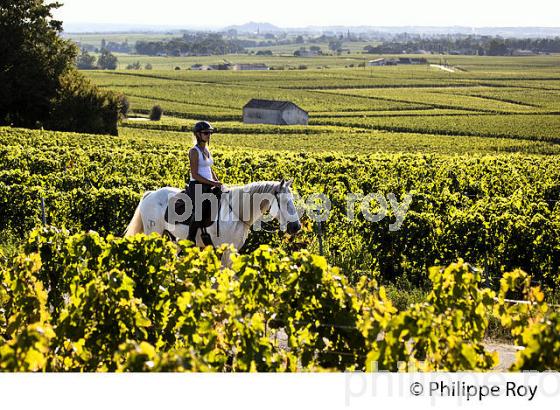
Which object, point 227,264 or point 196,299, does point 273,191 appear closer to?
point 227,264

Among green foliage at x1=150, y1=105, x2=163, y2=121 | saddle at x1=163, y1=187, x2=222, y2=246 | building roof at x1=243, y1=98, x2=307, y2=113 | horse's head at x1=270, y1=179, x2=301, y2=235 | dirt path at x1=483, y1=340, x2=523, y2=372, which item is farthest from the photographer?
green foliage at x1=150, y1=105, x2=163, y2=121

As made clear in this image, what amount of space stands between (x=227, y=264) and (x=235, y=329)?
173 inches

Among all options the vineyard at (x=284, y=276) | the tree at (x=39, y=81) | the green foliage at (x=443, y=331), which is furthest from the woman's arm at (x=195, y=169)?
the tree at (x=39, y=81)

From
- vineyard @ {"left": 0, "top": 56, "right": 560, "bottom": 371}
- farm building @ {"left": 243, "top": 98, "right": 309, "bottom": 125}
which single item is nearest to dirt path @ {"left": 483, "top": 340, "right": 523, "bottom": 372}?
vineyard @ {"left": 0, "top": 56, "right": 560, "bottom": 371}

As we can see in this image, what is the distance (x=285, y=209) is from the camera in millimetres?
12789

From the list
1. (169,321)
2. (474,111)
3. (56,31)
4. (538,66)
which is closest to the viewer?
(169,321)

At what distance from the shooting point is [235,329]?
8820mm

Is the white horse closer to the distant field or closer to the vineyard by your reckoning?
the vineyard

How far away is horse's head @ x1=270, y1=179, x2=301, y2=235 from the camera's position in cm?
1267

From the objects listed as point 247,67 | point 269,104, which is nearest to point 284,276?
point 269,104

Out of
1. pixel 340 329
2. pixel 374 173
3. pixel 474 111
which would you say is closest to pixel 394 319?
pixel 340 329

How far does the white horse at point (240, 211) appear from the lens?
1284 centimetres

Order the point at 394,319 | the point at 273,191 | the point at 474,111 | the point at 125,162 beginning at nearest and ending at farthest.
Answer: the point at 394,319 → the point at 273,191 → the point at 125,162 → the point at 474,111

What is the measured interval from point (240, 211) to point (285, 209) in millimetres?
841
